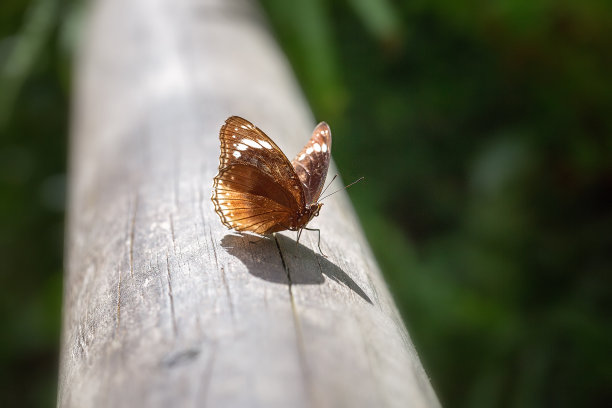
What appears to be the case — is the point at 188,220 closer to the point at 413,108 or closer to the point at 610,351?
the point at 610,351

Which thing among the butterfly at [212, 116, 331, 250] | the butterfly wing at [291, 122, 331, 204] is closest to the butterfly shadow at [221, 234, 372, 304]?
the butterfly at [212, 116, 331, 250]

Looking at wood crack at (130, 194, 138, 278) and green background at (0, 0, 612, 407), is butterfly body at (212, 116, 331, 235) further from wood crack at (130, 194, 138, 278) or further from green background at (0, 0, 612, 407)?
green background at (0, 0, 612, 407)

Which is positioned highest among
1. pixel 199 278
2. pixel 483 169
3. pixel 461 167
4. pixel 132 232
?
pixel 199 278

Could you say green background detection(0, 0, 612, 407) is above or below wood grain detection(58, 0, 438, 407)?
below

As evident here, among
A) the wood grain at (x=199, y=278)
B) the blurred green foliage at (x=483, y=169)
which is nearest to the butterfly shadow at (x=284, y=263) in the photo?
the wood grain at (x=199, y=278)

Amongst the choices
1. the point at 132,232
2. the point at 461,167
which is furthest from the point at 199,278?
the point at 461,167

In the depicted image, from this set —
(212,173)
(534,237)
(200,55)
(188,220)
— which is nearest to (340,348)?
(188,220)

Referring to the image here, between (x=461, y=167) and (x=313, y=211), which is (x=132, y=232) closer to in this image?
(x=313, y=211)

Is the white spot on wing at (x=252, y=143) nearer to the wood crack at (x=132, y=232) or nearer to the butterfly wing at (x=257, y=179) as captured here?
the butterfly wing at (x=257, y=179)
